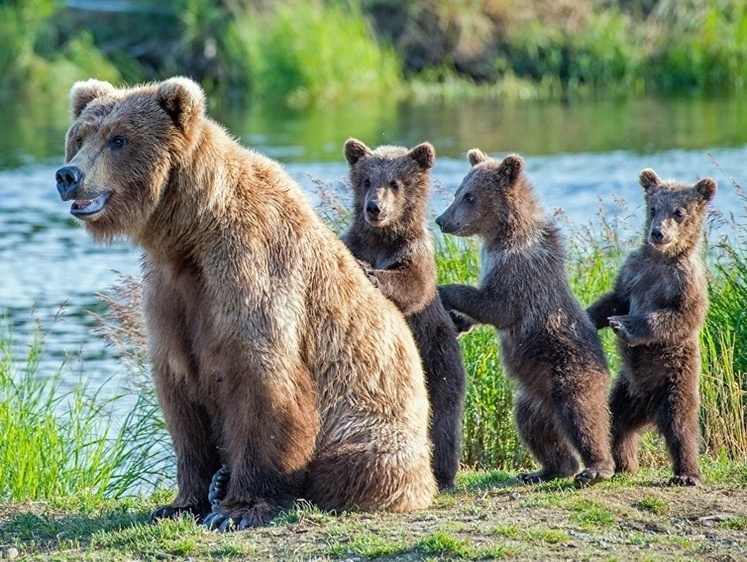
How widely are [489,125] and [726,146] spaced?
5.64m

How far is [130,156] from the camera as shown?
24.4ft

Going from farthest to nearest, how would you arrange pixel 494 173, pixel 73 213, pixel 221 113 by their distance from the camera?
1. pixel 221 113
2. pixel 494 173
3. pixel 73 213

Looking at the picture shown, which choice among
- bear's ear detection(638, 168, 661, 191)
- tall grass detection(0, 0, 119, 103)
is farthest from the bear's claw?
tall grass detection(0, 0, 119, 103)

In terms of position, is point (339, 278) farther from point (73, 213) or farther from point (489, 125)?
point (489, 125)

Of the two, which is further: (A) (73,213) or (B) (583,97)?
(B) (583,97)

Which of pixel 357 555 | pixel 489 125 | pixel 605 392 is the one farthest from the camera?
pixel 489 125

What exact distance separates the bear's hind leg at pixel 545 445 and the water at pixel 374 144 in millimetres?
5236

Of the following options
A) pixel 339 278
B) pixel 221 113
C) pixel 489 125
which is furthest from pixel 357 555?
pixel 221 113

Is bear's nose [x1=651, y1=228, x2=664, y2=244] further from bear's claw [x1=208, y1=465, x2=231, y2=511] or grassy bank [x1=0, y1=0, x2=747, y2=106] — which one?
grassy bank [x1=0, y1=0, x2=747, y2=106]

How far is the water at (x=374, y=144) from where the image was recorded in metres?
17.7

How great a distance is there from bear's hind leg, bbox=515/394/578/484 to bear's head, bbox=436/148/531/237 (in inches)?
49.2

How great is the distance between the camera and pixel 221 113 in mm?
32656

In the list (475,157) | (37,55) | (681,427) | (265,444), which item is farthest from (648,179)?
(37,55)

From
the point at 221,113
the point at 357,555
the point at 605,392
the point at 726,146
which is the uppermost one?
the point at 221,113
